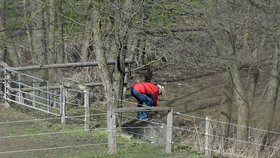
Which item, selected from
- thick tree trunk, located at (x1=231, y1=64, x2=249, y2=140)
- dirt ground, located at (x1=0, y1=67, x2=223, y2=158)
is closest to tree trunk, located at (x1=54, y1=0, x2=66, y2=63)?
dirt ground, located at (x1=0, y1=67, x2=223, y2=158)

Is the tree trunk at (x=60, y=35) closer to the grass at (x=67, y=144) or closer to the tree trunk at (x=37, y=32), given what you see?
the tree trunk at (x=37, y=32)

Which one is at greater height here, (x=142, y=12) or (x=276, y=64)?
(x=142, y=12)

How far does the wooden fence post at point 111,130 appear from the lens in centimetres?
1071

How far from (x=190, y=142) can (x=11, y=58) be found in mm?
9786

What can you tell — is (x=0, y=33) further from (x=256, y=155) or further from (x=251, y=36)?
(x=256, y=155)

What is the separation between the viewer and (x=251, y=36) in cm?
1535

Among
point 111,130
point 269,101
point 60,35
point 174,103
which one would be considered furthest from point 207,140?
point 174,103

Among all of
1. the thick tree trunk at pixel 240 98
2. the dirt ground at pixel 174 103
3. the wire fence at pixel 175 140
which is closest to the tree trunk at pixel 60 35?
the dirt ground at pixel 174 103

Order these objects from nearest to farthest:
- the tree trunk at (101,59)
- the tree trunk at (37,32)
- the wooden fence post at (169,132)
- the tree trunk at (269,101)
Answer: the wooden fence post at (169,132)
the tree trunk at (101,59)
the tree trunk at (269,101)
the tree trunk at (37,32)

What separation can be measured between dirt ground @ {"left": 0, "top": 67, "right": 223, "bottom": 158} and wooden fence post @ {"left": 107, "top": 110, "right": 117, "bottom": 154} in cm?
85

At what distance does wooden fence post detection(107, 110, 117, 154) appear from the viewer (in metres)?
10.7

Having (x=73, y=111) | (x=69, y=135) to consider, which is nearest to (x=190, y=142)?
(x=69, y=135)

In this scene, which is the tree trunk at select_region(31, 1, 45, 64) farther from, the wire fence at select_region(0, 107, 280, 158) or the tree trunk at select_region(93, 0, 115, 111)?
the tree trunk at select_region(93, 0, 115, 111)

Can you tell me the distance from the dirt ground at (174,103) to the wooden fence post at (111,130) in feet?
2.80
